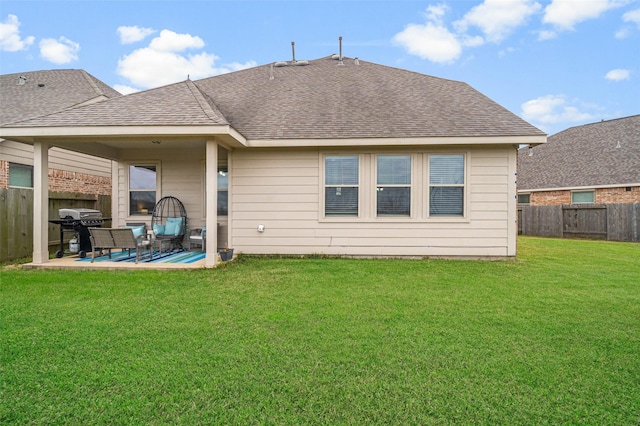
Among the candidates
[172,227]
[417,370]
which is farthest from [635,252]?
[172,227]

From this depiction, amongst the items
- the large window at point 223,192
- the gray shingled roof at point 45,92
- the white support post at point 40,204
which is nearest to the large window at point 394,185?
the large window at point 223,192

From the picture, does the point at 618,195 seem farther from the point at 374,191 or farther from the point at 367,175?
the point at 367,175

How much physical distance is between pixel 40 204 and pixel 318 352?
6.90 meters

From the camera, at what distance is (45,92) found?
35.9 feet

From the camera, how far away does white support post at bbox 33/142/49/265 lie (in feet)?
21.9

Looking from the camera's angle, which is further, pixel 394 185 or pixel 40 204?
pixel 394 185

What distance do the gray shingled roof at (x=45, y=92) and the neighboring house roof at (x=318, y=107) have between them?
3.89 meters

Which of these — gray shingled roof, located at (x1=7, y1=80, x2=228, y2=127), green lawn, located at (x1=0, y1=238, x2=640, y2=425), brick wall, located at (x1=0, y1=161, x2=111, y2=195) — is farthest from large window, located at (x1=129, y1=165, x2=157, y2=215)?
green lawn, located at (x1=0, y1=238, x2=640, y2=425)

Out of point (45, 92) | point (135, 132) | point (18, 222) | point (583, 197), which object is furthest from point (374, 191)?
point (583, 197)

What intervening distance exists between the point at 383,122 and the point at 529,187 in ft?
45.9

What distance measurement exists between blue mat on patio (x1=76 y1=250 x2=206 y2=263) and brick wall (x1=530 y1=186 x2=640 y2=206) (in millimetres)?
17239

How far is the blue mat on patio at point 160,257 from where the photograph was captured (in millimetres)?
7299

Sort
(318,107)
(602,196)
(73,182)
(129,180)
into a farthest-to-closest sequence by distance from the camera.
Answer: (602,196) < (73,182) < (129,180) < (318,107)

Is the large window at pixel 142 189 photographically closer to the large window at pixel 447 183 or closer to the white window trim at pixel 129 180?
the white window trim at pixel 129 180
